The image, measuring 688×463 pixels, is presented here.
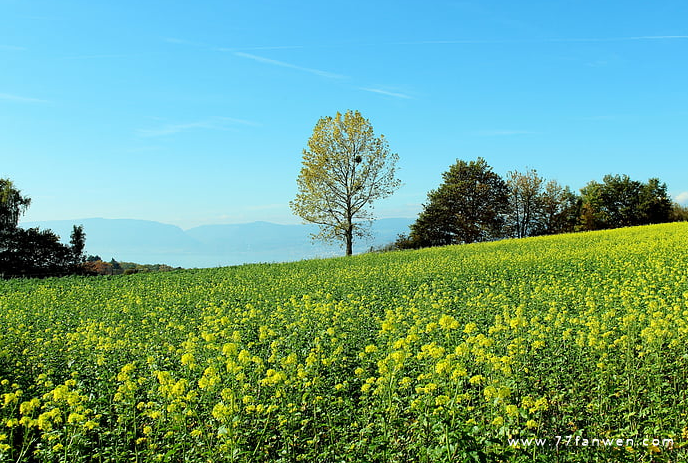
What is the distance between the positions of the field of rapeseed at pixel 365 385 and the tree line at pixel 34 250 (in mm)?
33097

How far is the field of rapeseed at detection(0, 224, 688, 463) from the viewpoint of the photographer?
500 centimetres

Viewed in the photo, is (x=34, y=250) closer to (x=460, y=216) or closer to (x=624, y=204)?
(x=460, y=216)

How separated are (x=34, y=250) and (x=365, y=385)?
4776 centimetres

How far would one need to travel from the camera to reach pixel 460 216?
54.1 meters

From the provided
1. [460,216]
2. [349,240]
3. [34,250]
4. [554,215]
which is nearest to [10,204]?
[34,250]

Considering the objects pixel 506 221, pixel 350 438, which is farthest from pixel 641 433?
pixel 506 221

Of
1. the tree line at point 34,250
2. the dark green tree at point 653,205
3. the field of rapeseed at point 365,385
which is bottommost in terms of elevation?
the field of rapeseed at point 365,385

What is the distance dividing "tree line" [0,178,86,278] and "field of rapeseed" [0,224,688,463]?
3310 centimetres

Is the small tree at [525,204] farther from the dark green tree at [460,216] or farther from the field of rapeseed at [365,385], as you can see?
the field of rapeseed at [365,385]

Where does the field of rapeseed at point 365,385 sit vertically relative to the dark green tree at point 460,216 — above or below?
below

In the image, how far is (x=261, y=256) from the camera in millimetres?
38375

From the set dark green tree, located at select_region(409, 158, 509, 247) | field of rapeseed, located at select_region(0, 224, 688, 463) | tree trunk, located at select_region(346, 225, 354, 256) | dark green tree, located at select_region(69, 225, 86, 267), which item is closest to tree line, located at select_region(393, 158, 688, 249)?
dark green tree, located at select_region(409, 158, 509, 247)

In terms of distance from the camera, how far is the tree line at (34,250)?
42844 mm

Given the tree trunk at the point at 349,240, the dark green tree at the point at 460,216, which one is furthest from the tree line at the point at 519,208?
the tree trunk at the point at 349,240
